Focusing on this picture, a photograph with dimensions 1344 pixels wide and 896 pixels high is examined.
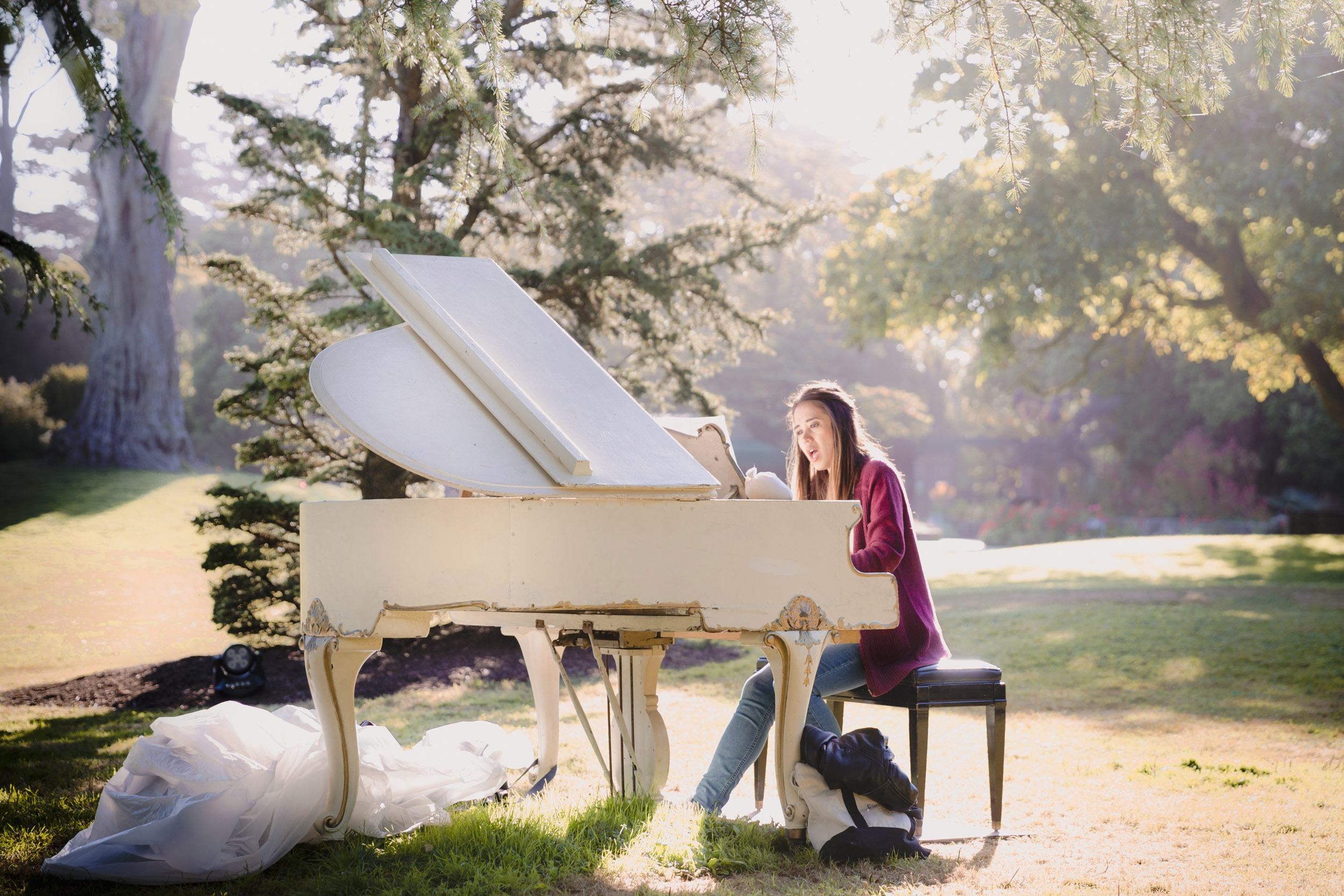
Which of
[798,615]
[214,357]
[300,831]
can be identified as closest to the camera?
[798,615]

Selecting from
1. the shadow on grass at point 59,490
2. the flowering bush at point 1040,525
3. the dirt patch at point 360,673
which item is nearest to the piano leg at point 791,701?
the dirt patch at point 360,673

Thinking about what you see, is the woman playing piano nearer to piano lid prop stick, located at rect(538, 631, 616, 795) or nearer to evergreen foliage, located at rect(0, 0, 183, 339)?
piano lid prop stick, located at rect(538, 631, 616, 795)

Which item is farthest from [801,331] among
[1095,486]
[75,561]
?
[75,561]

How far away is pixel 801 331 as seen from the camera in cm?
2873

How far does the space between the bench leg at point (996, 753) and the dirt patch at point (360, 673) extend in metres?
4.21

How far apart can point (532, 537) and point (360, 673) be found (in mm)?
5358

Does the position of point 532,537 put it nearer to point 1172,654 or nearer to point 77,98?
point 77,98

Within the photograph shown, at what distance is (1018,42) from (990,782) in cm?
306

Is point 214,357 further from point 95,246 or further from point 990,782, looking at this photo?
point 990,782

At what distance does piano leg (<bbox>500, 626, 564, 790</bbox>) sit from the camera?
4.19 metres

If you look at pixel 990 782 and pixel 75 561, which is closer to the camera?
pixel 990 782

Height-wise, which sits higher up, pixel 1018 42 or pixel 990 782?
pixel 1018 42

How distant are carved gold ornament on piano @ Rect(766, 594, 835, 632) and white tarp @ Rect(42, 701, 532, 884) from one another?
5.01ft

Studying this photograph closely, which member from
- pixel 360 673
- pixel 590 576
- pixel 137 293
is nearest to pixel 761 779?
pixel 590 576
